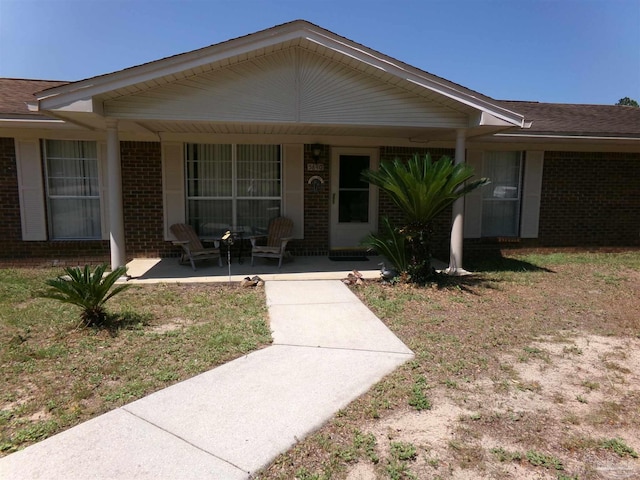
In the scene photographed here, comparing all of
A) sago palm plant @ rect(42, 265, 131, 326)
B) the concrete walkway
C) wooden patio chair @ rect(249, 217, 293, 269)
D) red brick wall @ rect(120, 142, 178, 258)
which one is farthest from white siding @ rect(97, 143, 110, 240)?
the concrete walkway

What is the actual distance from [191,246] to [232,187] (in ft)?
5.14

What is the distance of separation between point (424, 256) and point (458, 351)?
2821 millimetres

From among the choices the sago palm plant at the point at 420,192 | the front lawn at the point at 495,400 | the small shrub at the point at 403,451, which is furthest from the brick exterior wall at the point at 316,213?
the small shrub at the point at 403,451

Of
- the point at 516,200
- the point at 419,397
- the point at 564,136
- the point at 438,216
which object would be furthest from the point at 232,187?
the point at 564,136

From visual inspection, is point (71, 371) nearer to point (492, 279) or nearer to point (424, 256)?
point (424, 256)

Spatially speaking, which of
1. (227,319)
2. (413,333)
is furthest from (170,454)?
(413,333)

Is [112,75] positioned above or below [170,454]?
above

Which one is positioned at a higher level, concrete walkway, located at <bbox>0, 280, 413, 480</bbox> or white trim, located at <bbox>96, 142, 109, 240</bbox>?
white trim, located at <bbox>96, 142, 109, 240</bbox>

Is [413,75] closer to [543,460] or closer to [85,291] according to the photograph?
[85,291]

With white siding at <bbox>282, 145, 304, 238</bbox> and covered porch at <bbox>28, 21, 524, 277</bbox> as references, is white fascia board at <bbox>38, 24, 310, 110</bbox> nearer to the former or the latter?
covered porch at <bbox>28, 21, 524, 277</bbox>

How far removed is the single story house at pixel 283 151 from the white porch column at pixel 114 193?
2 centimetres

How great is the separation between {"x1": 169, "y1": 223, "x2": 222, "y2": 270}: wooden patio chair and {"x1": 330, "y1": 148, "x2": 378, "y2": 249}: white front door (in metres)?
2.61

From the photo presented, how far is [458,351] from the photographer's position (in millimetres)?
4441

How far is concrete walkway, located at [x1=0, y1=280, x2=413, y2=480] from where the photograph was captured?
258 cm
